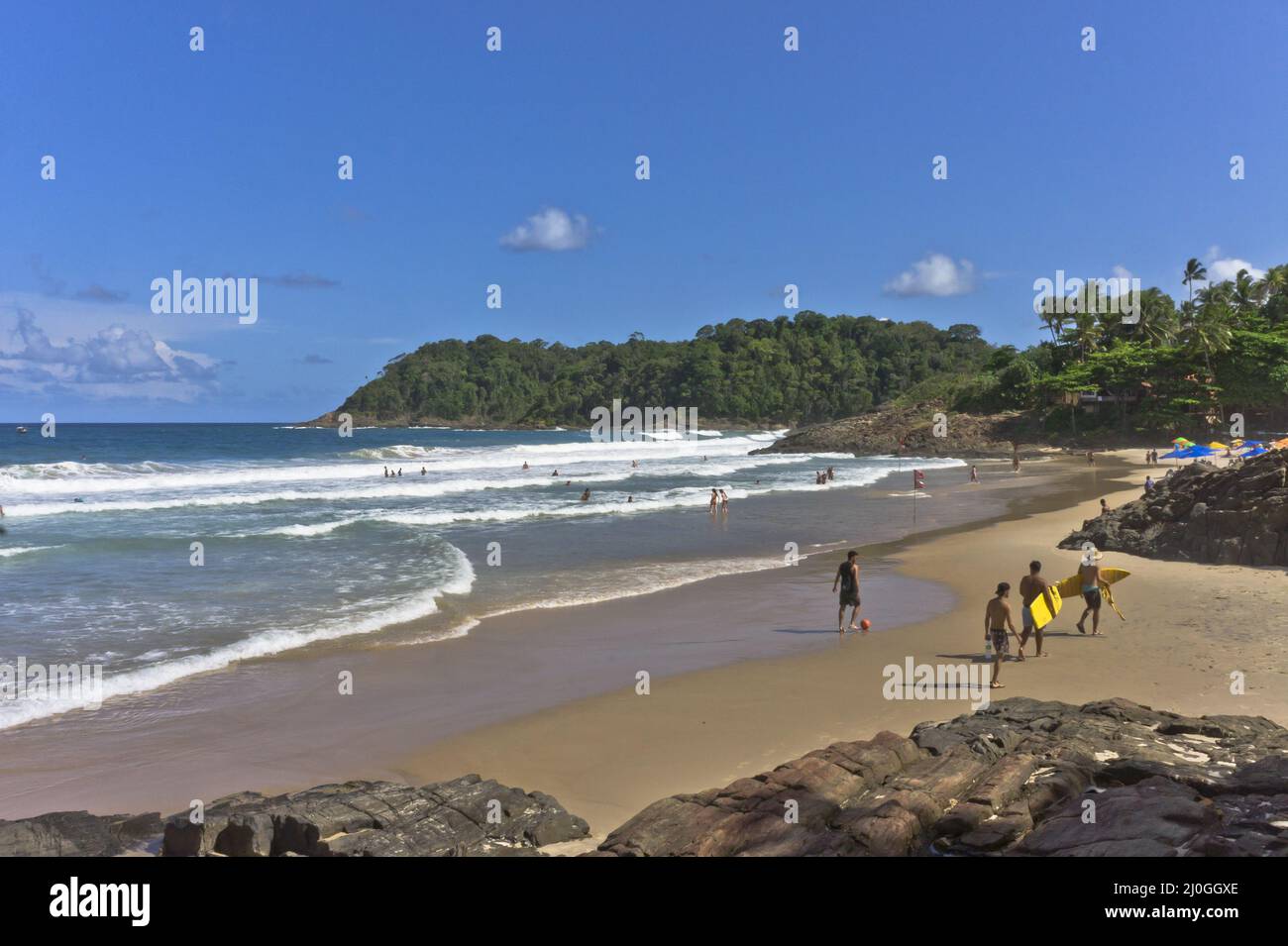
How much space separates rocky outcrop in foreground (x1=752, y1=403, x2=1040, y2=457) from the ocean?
27.9m

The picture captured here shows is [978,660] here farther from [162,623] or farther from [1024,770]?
[162,623]

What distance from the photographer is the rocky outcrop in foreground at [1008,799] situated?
16.3 ft

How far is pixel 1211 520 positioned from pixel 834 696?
11823mm

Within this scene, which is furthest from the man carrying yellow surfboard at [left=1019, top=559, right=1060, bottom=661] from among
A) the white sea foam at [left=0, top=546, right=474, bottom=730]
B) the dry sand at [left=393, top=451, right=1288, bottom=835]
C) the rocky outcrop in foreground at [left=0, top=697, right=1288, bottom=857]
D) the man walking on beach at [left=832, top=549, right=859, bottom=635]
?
the white sea foam at [left=0, top=546, right=474, bottom=730]

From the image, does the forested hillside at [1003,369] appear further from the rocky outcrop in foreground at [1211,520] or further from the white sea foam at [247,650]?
the white sea foam at [247,650]

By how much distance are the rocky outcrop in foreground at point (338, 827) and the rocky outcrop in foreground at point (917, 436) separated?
211 ft

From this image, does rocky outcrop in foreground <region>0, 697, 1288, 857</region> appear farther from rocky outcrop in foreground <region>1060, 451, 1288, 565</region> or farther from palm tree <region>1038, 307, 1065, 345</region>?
palm tree <region>1038, 307, 1065, 345</region>

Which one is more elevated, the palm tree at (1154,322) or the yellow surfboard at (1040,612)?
the palm tree at (1154,322)

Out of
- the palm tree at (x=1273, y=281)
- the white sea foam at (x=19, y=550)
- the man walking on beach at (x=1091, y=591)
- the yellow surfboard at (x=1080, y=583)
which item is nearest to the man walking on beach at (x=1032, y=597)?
the man walking on beach at (x=1091, y=591)

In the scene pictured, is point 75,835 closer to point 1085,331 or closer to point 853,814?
point 853,814

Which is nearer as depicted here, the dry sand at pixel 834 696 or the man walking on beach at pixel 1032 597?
the dry sand at pixel 834 696

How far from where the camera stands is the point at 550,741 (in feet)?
27.2

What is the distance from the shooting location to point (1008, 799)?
580 cm

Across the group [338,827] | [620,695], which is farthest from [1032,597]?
[338,827]
